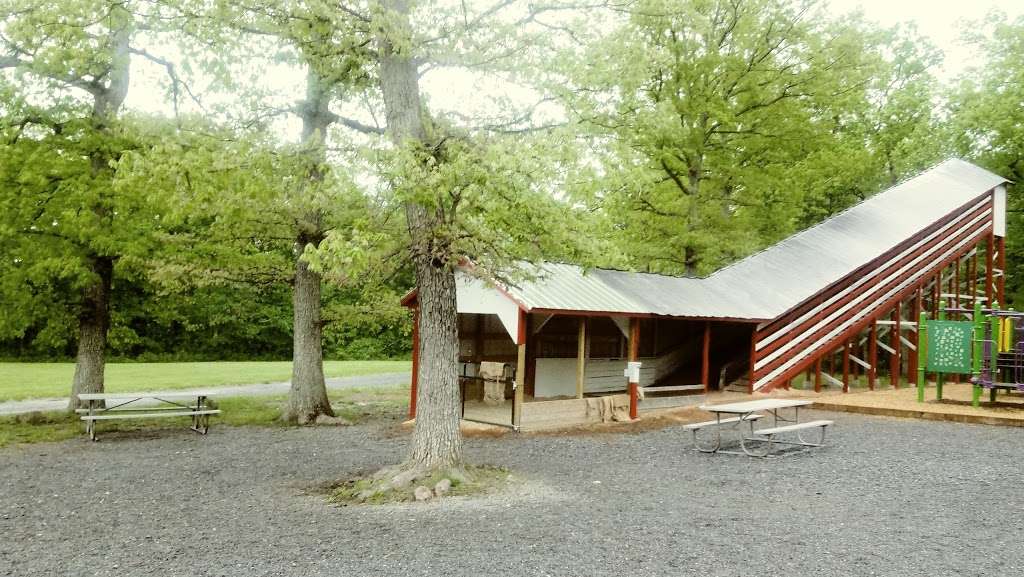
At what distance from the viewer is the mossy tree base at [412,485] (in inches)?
308

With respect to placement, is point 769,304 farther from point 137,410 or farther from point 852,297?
point 137,410

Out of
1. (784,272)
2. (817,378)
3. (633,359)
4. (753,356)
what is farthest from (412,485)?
(784,272)

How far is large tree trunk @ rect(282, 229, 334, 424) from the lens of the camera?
14383 mm

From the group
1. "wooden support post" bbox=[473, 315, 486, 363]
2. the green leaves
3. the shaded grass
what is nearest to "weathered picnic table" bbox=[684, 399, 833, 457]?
"wooden support post" bbox=[473, 315, 486, 363]

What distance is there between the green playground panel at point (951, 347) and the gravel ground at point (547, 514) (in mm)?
3738

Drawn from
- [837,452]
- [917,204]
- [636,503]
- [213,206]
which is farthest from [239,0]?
[917,204]

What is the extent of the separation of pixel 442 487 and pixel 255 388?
1608cm

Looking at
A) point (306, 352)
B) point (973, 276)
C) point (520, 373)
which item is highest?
point (973, 276)

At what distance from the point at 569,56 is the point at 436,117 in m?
1.67

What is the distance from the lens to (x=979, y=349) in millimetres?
14531

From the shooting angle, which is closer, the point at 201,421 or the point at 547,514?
the point at 547,514

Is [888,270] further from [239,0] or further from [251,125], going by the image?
[239,0]

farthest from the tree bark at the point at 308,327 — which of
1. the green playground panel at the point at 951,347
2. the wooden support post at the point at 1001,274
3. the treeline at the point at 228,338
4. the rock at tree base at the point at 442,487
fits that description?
the wooden support post at the point at 1001,274

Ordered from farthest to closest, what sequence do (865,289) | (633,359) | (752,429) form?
(865,289), (633,359), (752,429)
